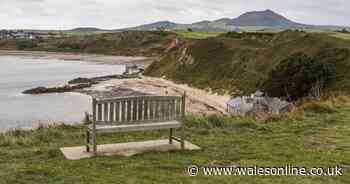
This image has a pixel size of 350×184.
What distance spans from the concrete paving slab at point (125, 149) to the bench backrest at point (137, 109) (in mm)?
489

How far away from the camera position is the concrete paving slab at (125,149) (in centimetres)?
712

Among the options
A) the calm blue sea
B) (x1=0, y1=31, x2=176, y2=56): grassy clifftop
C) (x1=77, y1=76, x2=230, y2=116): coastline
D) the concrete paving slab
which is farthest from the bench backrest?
(x1=0, y1=31, x2=176, y2=56): grassy clifftop

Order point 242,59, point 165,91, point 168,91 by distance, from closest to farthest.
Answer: point 165,91 → point 168,91 → point 242,59

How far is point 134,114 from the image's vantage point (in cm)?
726

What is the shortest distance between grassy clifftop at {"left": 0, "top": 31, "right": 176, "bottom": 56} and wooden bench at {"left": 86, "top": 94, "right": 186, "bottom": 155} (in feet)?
367

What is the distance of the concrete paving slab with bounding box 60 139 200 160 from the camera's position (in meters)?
7.12

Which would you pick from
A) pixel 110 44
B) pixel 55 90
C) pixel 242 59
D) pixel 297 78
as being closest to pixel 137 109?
pixel 297 78

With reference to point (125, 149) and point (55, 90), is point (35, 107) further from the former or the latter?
point (125, 149)

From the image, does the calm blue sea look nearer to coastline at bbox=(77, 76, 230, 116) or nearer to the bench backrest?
coastline at bbox=(77, 76, 230, 116)

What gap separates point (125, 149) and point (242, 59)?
50.6 meters

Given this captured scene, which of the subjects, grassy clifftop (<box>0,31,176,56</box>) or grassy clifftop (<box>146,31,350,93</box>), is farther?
grassy clifftop (<box>0,31,176,56</box>)

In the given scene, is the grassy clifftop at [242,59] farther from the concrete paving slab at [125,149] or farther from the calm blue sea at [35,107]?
the concrete paving slab at [125,149]

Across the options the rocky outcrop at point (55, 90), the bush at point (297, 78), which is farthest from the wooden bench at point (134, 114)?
the rocky outcrop at point (55, 90)

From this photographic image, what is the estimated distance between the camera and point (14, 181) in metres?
5.60
